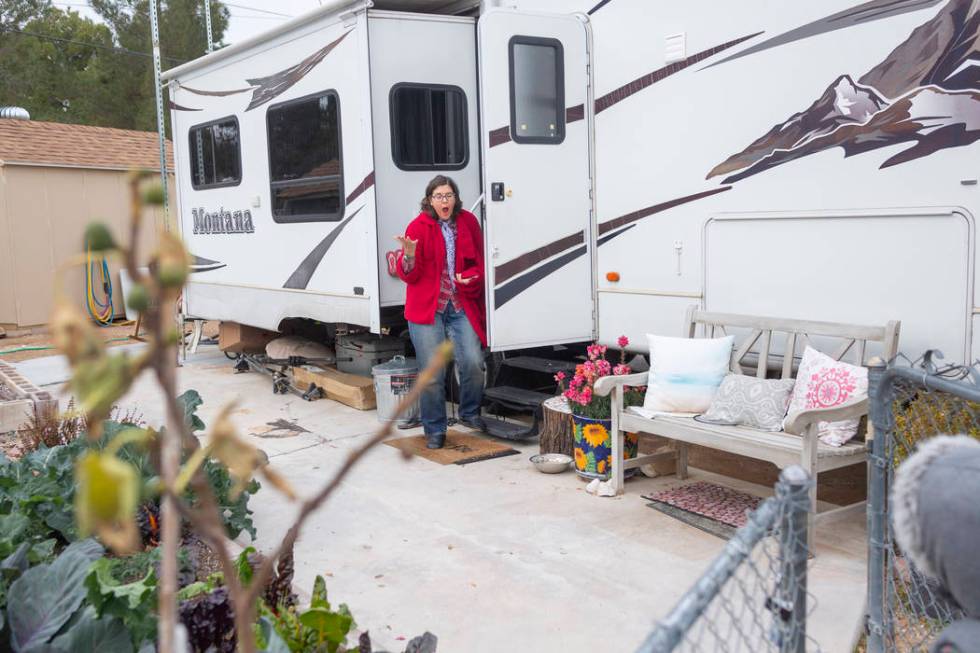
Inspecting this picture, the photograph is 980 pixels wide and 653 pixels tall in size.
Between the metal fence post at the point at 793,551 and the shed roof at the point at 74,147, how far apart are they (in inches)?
488

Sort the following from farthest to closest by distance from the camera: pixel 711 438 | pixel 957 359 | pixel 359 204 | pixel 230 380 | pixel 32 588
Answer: pixel 230 380
pixel 359 204
pixel 711 438
pixel 957 359
pixel 32 588

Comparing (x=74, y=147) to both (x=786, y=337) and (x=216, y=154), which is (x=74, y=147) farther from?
(x=786, y=337)

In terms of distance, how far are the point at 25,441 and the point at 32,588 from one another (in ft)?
8.91

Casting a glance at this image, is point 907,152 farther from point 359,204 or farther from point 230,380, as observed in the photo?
point 230,380

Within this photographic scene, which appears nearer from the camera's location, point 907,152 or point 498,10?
point 907,152

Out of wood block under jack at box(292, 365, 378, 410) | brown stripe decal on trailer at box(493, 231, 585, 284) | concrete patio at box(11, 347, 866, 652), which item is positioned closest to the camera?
concrete patio at box(11, 347, 866, 652)

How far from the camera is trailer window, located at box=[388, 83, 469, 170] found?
6547 mm

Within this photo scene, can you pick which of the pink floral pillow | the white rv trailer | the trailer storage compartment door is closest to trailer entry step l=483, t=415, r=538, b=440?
the white rv trailer

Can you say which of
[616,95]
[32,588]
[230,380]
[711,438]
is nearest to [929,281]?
[711,438]

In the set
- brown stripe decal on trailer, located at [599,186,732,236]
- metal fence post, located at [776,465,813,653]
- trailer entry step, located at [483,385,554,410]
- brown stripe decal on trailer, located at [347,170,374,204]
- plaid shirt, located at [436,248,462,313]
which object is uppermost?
brown stripe decal on trailer, located at [347,170,374,204]

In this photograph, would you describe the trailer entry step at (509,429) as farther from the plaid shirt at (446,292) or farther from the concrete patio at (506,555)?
the plaid shirt at (446,292)

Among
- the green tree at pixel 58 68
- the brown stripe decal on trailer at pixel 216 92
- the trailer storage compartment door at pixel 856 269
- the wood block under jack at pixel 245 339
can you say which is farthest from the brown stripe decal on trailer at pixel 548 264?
the green tree at pixel 58 68

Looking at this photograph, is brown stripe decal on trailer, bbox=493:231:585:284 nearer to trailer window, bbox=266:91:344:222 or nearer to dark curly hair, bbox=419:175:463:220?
dark curly hair, bbox=419:175:463:220

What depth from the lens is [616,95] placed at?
5.82 m
